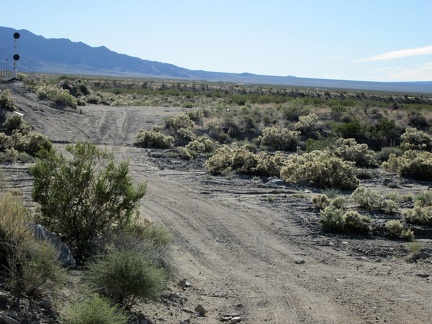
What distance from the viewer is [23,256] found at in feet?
23.9

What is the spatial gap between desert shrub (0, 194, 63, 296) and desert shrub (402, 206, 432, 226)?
10895 millimetres

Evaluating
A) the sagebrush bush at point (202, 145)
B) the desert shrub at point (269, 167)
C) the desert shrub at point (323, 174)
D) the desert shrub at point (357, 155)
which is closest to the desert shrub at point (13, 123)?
the sagebrush bush at point (202, 145)

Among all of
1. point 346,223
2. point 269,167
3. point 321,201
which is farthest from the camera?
point 269,167

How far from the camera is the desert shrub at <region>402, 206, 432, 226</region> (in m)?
15.4

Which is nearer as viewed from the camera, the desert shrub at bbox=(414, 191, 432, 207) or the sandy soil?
the sandy soil

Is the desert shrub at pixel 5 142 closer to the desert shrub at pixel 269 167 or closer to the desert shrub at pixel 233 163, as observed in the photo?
the desert shrub at pixel 233 163

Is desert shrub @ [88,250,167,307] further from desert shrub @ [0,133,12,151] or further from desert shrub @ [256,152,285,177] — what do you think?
desert shrub @ [0,133,12,151]

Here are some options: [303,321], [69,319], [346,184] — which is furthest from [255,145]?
[69,319]

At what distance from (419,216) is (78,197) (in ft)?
32.7

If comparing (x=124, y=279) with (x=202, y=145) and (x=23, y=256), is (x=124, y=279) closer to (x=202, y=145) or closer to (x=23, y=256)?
(x=23, y=256)

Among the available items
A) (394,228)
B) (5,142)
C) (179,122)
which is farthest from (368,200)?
(179,122)

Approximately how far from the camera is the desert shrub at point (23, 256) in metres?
7.13

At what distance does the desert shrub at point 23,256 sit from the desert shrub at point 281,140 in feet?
88.7

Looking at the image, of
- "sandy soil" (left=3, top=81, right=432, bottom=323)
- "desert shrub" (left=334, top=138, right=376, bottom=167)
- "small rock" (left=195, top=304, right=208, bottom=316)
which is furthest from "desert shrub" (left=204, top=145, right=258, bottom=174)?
"small rock" (left=195, top=304, right=208, bottom=316)
